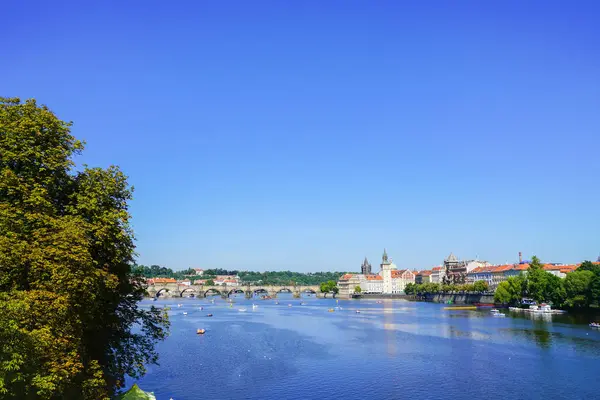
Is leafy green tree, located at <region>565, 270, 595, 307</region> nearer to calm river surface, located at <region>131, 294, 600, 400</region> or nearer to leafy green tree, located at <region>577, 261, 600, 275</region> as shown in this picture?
leafy green tree, located at <region>577, 261, 600, 275</region>

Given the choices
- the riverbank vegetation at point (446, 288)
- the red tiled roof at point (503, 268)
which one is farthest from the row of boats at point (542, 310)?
the red tiled roof at point (503, 268)

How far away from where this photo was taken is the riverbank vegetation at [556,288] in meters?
85.9

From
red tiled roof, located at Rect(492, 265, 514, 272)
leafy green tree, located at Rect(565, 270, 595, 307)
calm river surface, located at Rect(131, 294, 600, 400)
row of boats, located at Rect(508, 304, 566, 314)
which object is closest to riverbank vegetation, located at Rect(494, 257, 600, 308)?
leafy green tree, located at Rect(565, 270, 595, 307)

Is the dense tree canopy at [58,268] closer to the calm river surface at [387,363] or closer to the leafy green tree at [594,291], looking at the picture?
the calm river surface at [387,363]

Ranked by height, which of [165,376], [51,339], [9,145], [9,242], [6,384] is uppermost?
[9,145]

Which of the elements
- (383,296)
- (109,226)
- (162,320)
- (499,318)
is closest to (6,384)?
(109,226)

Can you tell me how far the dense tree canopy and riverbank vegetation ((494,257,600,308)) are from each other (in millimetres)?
81615

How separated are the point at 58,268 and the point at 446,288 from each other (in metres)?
148

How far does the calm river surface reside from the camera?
36875mm

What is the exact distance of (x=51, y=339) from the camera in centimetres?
1719

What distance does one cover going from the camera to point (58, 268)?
18.4 metres

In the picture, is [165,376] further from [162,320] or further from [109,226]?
[109,226]

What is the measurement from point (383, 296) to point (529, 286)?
97.3 metres

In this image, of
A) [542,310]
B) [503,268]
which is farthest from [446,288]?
[542,310]
